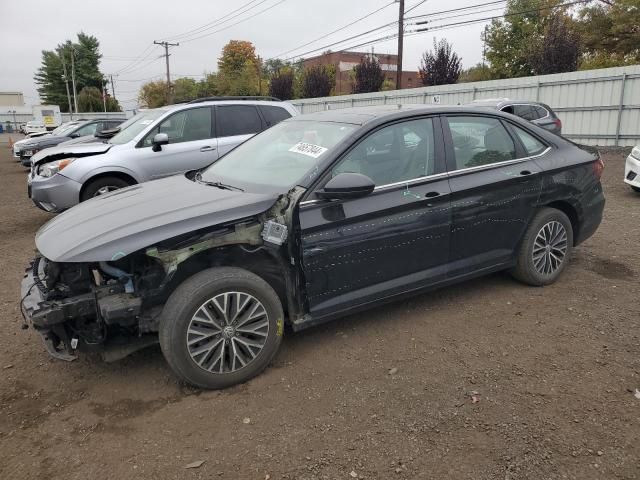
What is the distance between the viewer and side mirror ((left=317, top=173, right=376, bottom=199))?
3.23 meters

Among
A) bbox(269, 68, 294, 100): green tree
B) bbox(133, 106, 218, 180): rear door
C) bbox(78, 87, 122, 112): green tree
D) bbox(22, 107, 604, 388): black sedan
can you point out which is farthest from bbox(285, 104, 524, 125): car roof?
bbox(78, 87, 122, 112): green tree

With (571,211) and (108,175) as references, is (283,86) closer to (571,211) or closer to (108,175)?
(108,175)

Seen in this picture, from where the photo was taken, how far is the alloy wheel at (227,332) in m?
2.97

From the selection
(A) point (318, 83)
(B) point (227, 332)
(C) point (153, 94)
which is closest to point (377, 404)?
(B) point (227, 332)

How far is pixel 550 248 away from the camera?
14.8 feet

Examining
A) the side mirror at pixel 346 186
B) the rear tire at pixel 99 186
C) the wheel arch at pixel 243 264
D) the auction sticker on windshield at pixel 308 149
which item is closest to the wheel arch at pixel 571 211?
the side mirror at pixel 346 186

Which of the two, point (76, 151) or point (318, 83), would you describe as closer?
point (76, 151)

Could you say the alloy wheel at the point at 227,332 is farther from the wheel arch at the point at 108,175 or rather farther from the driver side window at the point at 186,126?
the driver side window at the point at 186,126

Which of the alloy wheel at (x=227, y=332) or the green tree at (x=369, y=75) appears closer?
the alloy wheel at (x=227, y=332)

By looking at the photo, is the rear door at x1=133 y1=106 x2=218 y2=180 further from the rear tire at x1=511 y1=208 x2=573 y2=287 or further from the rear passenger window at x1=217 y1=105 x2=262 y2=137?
the rear tire at x1=511 y1=208 x2=573 y2=287

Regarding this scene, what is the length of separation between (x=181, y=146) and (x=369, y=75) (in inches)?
1003

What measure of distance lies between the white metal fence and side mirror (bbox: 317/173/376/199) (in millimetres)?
14296

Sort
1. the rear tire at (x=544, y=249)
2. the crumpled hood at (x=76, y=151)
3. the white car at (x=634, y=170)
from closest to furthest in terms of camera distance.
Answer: the rear tire at (x=544, y=249)
the crumpled hood at (x=76, y=151)
the white car at (x=634, y=170)

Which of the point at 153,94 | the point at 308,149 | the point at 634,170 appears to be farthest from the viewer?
the point at 153,94
